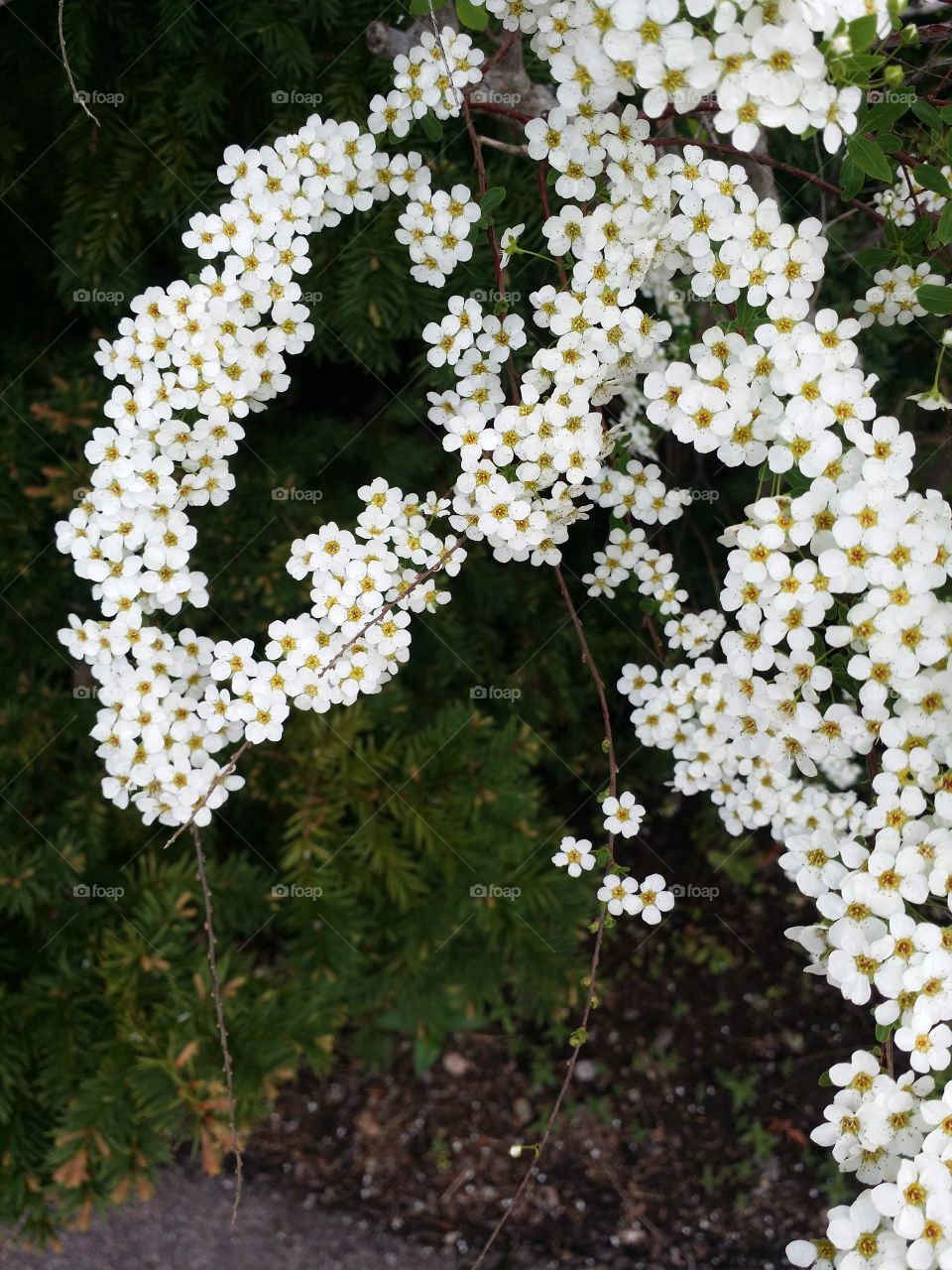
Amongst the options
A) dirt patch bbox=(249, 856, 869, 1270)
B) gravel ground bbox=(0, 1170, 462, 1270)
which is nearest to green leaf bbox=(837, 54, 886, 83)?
dirt patch bbox=(249, 856, 869, 1270)

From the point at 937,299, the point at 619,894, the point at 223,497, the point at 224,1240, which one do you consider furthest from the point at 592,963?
the point at 224,1240

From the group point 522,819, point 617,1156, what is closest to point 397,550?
point 522,819

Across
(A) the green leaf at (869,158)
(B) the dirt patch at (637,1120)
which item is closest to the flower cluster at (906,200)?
(A) the green leaf at (869,158)

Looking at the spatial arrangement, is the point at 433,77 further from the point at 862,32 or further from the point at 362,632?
the point at 362,632

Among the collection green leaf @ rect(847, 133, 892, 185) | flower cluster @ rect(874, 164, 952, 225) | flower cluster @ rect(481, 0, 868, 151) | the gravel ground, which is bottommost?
the gravel ground

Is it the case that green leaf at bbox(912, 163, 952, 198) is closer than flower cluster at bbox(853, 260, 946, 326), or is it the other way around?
green leaf at bbox(912, 163, 952, 198)

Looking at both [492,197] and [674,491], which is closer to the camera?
[492,197]

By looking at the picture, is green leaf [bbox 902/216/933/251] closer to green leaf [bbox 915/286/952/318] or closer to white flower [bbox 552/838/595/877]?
green leaf [bbox 915/286/952/318]
